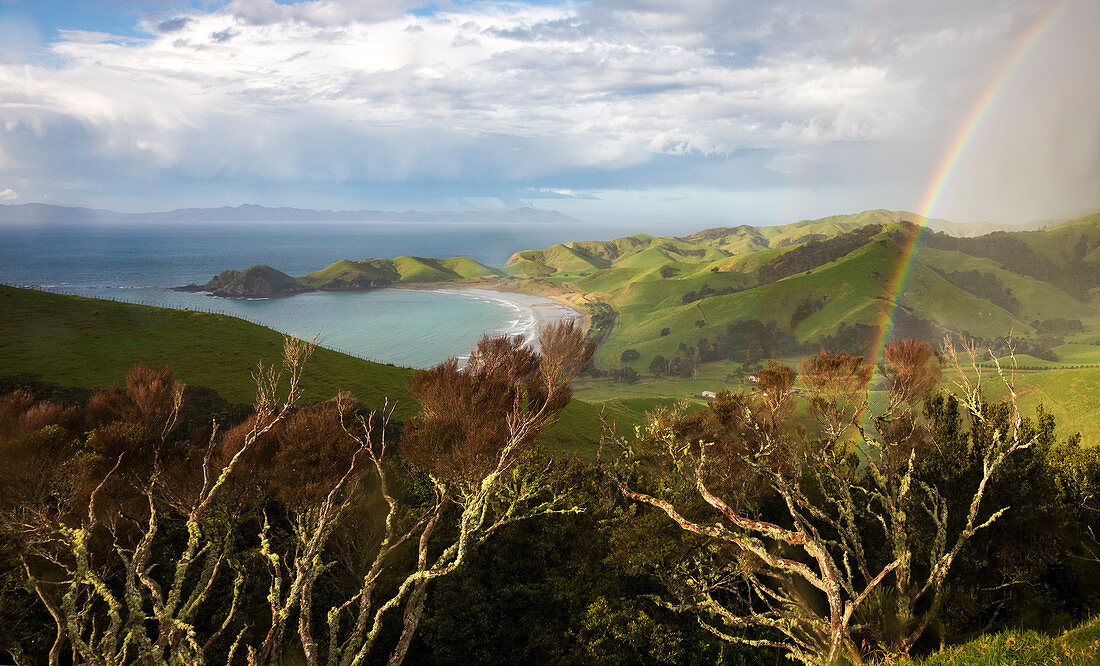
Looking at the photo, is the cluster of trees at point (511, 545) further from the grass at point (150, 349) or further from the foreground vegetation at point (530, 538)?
the grass at point (150, 349)

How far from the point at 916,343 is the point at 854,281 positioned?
600 feet

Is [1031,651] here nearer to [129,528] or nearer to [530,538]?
[530,538]

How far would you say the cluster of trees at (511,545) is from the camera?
14.6 meters

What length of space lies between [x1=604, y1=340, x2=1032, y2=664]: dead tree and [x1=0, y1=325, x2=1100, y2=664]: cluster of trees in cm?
14

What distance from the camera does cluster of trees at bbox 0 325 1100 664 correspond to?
14.6 metres

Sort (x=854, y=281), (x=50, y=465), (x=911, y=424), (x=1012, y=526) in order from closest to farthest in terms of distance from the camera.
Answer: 1. (x=50, y=465)
2. (x=1012, y=526)
3. (x=911, y=424)
4. (x=854, y=281)

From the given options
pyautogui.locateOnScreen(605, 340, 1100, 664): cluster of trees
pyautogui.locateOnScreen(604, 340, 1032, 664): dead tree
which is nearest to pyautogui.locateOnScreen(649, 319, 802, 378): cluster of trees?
pyautogui.locateOnScreen(604, 340, 1032, 664): dead tree

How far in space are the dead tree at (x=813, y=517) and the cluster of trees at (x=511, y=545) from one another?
14 centimetres

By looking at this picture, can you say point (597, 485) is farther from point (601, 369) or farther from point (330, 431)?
point (601, 369)

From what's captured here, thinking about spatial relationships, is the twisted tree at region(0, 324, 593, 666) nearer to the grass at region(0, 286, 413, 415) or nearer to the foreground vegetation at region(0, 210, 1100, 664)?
the foreground vegetation at region(0, 210, 1100, 664)

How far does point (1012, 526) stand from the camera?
18.4m

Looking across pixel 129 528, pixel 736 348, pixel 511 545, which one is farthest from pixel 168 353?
pixel 736 348

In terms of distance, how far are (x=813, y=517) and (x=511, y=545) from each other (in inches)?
527

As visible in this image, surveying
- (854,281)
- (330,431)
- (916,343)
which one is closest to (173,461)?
(330,431)
